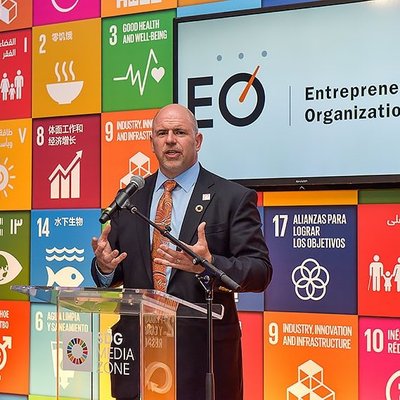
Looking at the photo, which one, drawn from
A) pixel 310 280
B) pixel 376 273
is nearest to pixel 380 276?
pixel 376 273

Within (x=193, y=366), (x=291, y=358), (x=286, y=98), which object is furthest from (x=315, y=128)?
(x=193, y=366)

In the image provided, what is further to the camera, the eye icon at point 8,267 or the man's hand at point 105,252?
the eye icon at point 8,267

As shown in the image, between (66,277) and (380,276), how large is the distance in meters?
1.58

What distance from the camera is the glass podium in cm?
170

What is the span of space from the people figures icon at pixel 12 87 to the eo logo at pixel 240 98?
1.11 metres

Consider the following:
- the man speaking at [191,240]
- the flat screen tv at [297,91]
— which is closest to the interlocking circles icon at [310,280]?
the flat screen tv at [297,91]

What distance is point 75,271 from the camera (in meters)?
3.45

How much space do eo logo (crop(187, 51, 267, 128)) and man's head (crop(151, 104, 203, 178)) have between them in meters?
0.60

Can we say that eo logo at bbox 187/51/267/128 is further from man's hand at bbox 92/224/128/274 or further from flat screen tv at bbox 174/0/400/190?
man's hand at bbox 92/224/128/274

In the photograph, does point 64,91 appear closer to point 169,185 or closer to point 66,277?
point 66,277

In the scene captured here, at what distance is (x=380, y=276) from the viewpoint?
2.82 meters

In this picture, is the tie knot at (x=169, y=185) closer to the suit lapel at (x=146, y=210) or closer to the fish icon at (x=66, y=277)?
the suit lapel at (x=146, y=210)

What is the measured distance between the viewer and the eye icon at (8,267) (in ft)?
11.8

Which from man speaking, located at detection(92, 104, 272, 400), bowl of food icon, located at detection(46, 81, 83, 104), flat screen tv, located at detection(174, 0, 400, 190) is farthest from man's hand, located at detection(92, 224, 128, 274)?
bowl of food icon, located at detection(46, 81, 83, 104)
